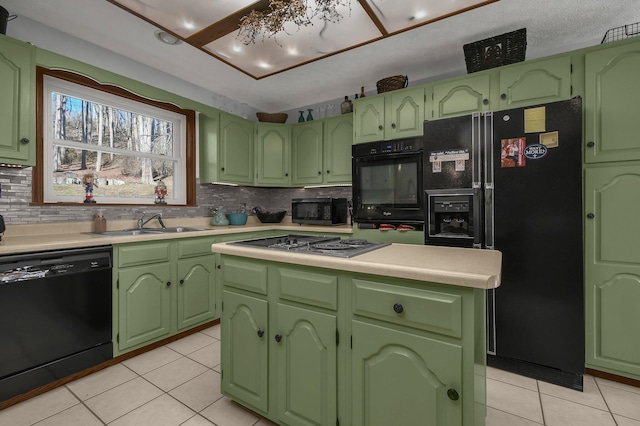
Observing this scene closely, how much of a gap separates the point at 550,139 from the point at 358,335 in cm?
186

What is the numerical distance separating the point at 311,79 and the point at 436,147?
174cm

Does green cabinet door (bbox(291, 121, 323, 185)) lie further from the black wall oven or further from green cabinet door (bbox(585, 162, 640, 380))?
green cabinet door (bbox(585, 162, 640, 380))

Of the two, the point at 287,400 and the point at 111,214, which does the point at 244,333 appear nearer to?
the point at 287,400

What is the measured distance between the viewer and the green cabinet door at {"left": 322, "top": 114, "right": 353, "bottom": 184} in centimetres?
356

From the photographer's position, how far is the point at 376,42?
264 cm

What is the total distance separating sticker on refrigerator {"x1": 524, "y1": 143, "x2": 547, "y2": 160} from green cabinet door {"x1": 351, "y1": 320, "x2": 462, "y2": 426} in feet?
5.44

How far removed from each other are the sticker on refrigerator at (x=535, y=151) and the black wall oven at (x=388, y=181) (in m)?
0.83

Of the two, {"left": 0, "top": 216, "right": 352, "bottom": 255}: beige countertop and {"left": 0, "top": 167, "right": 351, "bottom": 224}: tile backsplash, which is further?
{"left": 0, "top": 167, "right": 351, "bottom": 224}: tile backsplash

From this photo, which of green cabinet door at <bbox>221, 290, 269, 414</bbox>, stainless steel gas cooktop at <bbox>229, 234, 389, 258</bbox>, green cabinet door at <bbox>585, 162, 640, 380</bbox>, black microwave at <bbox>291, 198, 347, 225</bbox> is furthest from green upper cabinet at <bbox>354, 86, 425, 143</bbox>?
green cabinet door at <bbox>221, 290, 269, 414</bbox>

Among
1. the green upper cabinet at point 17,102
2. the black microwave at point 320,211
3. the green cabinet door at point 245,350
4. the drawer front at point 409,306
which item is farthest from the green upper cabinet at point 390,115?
the green upper cabinet at point 17,102

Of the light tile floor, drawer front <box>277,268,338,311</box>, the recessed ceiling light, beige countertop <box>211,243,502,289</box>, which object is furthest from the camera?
the recessed ceiling light

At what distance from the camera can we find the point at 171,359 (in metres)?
2.38

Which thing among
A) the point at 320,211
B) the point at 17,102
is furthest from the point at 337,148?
the point at 17,102

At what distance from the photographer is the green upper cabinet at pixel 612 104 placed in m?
1.98
